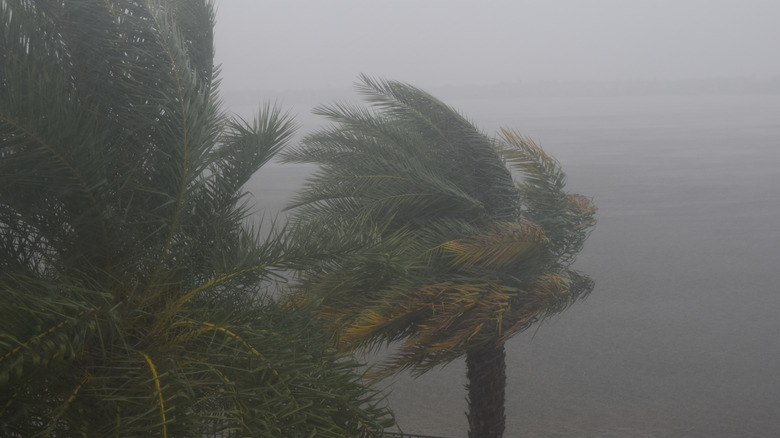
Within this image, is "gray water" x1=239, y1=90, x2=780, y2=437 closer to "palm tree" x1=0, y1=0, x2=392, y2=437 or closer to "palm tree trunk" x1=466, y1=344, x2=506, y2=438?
"palm tree" x1=0, y1=0, x2=392, y2=437

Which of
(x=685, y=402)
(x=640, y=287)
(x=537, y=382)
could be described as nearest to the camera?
(x=685, y=402)

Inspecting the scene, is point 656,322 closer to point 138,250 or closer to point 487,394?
point 487,394

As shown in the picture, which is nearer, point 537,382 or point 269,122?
point 269,122

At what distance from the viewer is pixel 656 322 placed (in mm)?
28375

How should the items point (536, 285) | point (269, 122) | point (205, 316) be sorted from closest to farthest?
point (205, 316) → point (269, 122) → point (536, 285)

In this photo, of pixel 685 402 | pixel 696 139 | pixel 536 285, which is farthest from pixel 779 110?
pixel 536 285

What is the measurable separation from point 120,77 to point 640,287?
30912 mm

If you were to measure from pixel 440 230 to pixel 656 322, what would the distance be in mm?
24633

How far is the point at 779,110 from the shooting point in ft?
334

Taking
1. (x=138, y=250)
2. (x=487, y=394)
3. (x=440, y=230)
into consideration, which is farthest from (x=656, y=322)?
(x=138, y=250)

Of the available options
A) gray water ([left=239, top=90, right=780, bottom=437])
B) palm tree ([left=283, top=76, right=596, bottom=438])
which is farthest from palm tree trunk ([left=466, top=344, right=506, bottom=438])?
gray water ([left=239, top=90, right=780, bottom=437])

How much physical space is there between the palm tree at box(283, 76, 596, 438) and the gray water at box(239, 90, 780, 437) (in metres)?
0.86

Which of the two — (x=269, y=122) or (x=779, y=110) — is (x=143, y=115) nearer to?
(x=269, y=122)

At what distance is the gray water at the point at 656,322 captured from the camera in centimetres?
1778
